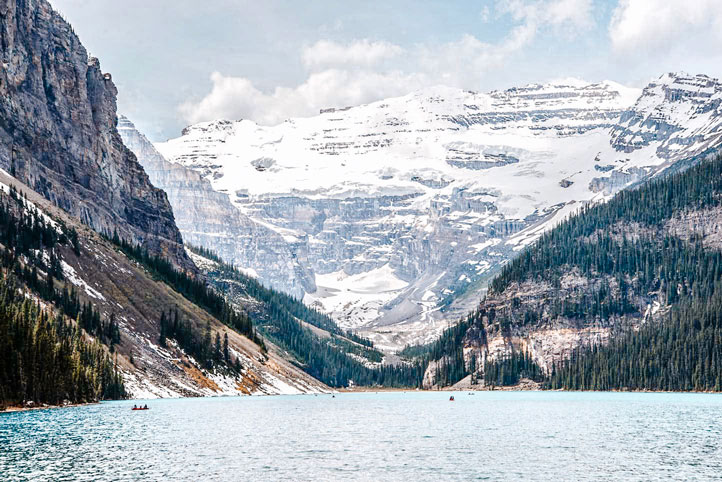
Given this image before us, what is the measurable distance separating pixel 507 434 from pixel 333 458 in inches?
1150

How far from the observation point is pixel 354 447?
85562 mm

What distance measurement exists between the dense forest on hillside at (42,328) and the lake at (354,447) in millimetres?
5546

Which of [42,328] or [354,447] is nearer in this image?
[354,447]

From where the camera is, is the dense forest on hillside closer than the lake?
No

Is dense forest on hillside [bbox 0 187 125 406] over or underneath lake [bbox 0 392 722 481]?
over

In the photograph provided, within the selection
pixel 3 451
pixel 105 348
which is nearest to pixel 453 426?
pixel 3 451

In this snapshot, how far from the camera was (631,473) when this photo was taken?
221 feet

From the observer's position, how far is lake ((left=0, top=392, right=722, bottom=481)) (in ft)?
221

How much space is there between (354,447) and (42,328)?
5969cm

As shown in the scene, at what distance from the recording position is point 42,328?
408 feet

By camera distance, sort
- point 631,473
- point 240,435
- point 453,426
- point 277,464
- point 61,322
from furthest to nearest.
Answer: point 61,322 < point 453,426 < point 240,435 < point 277,464 < point 631,473

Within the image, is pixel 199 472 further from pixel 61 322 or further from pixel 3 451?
pixel 61 322

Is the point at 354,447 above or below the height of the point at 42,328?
below

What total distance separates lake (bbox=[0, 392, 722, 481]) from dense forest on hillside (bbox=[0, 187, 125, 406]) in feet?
18.2
